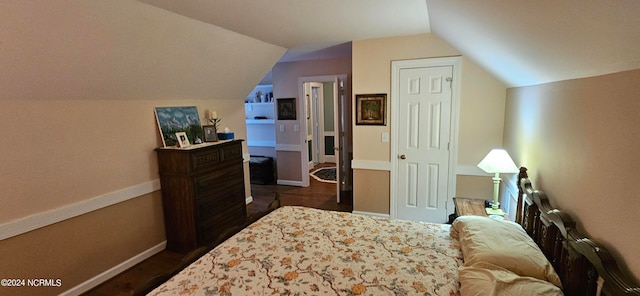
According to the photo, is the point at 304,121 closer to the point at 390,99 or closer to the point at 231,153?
the point at 231,153

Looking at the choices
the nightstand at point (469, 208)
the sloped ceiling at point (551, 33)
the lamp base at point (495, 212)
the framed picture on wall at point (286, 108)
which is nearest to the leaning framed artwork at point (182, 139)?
the framed picture on wall at point (286, 108)

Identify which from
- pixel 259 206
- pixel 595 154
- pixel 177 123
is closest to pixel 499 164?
pixel 595 154

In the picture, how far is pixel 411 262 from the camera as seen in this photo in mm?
1697

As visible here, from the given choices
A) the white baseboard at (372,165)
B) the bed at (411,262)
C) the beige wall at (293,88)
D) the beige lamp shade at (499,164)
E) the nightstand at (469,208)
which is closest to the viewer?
the bed at (411,262)

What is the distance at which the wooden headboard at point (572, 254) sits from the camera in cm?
102

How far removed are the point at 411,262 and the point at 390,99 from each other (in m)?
2.25

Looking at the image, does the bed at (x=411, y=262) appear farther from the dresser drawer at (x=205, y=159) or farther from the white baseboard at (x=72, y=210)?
the white baseboard at (x=72, y=210)

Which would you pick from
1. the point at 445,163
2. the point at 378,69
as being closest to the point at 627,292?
the point at 445,163

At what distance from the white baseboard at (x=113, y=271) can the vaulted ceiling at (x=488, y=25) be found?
240 centimetres

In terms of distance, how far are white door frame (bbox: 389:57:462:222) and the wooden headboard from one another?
4.75ft

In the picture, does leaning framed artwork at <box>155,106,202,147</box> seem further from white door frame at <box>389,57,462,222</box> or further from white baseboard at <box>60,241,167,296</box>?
white door frame at <box>389,57,462,222</box>

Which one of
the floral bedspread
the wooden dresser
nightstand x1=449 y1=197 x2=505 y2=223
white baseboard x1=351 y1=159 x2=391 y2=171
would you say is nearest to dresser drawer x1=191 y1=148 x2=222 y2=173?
the wooden dresser

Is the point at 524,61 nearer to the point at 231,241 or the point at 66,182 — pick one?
the point at 231,241

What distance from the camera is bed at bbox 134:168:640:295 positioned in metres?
1.26
